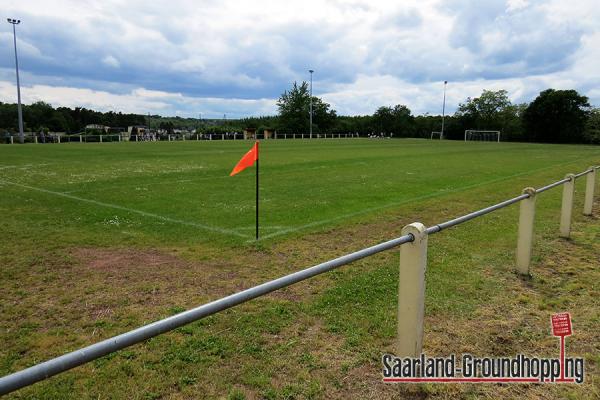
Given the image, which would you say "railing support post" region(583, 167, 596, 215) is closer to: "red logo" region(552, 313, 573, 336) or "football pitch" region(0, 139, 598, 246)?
"football pitch" region(0, 139, 598, 246)

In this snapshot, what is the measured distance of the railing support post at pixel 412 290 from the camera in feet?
9.57

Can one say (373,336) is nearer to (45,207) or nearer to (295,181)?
(45,207)

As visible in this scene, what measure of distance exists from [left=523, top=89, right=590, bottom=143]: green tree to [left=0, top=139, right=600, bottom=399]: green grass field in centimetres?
7318

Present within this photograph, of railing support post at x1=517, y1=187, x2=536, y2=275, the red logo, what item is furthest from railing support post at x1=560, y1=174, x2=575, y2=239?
the red logo

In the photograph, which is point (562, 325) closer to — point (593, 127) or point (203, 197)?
point (203, 197)

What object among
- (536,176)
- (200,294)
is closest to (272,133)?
(536,176)

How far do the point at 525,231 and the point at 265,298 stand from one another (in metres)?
3.49

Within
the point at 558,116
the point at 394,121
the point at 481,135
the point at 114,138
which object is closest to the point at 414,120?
the point at 394,121

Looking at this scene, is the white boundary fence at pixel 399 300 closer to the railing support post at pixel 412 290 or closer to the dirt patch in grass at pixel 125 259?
the railing support post at pixel 412 290

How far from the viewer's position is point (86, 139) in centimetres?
5553

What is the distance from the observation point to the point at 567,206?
24.3 ft

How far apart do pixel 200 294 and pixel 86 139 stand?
57.9m

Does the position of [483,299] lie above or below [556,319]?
below

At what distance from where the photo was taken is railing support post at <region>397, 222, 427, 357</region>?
2918mm
